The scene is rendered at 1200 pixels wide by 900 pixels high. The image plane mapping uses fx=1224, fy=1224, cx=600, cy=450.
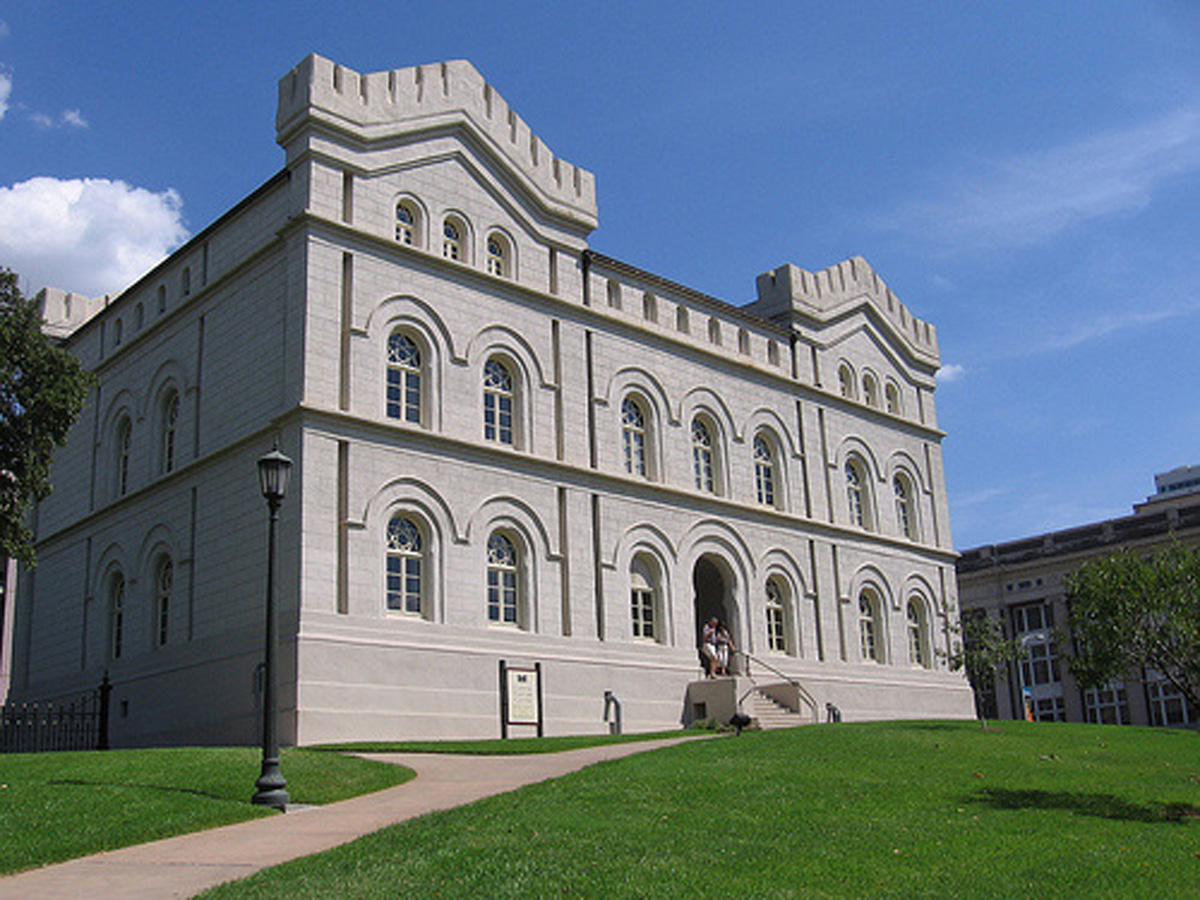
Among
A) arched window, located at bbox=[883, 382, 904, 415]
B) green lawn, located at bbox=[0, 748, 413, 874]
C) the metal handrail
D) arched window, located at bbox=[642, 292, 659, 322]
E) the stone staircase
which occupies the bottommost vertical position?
green lawn, located at bbox=[0, 748, 413, 874]

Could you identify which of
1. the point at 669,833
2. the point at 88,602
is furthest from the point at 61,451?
the point at 669,833

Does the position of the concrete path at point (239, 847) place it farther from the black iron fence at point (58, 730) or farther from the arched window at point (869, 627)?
the arched window at point (869, 627)

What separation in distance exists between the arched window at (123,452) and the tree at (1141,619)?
26217mm

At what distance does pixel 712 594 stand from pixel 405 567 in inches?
553

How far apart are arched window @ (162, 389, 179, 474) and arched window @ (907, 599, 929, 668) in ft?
87.0

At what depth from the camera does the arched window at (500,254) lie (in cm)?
3391

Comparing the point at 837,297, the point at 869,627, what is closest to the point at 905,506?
the point at 869,627

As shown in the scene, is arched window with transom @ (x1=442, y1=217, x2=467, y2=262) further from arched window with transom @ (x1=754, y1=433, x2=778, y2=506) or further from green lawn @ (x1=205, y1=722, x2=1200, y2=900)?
green lawn @ (x1=205, y1=722, x2=1200, y2=900)

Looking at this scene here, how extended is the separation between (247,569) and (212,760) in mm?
9777

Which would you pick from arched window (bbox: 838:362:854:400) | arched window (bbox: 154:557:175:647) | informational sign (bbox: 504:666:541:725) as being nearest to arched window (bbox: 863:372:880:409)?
arched window (bbox: 838:362:854:400)

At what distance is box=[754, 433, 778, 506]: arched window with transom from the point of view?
133ft

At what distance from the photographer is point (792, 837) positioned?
13.0 meters

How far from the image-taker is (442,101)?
108ft

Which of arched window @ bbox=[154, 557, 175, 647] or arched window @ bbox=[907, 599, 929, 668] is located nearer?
arched window @ bbox=[154, 557, 175, 647]
